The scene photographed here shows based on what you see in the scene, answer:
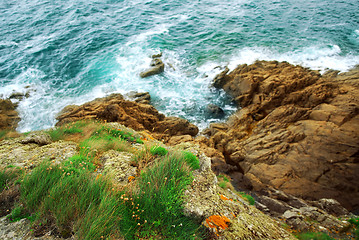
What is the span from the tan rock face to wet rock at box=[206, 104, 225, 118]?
994 mm

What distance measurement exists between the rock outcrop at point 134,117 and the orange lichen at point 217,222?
8.48 m

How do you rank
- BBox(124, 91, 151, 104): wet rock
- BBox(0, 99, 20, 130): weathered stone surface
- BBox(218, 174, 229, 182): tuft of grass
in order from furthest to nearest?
BBox(124, 91, 151, 104): wet rock, BBox(0, 99, 20, 130): weathered stone surface, BBox(218, 174, 229, 182): tuft of grass

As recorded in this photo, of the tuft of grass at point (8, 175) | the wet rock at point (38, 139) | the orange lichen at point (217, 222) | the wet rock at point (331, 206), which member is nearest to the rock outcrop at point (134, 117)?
the wet rock at point (38, 139)

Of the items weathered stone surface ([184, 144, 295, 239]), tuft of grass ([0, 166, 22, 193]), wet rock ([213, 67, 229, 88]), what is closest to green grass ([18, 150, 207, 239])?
weathered stone surface ([184, 144, 295, 239])

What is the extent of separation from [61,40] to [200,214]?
2840 cm

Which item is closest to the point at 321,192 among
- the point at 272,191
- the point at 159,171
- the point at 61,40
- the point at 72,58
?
the point at 272,191

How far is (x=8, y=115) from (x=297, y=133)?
70.1ft

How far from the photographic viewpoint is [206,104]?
57.6ft

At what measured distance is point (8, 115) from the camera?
16.4 m

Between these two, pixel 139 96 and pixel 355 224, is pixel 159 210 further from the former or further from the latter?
pixel 139 96

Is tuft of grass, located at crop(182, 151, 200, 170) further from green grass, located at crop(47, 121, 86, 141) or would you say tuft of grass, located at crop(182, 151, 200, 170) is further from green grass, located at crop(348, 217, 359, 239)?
green grass, located at crop(47, 121, 86, 141)

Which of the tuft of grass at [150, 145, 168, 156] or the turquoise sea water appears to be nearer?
the tuft of grass at [150, 145, 168, 156]

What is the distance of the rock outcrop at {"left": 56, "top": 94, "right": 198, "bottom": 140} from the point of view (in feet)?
41.1

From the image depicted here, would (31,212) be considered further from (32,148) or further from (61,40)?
(61,40)
